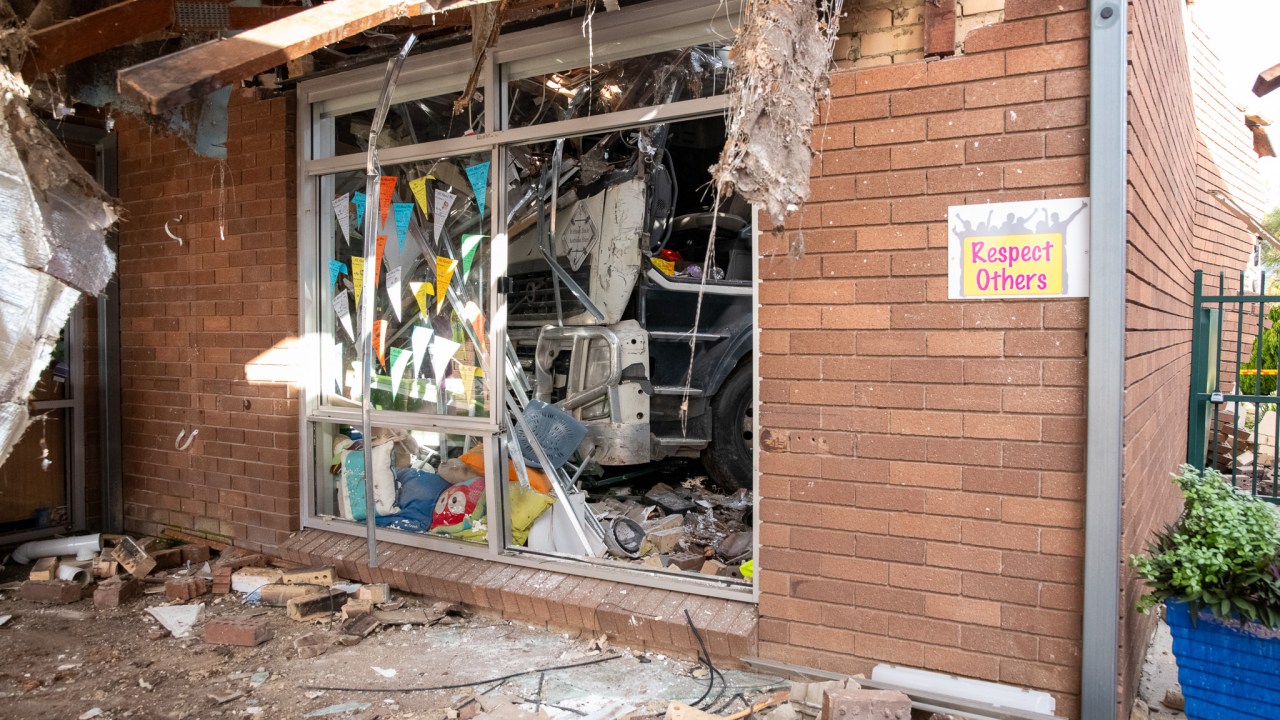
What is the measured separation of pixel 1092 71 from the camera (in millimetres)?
2617

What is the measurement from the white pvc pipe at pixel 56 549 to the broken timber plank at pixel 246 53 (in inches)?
155

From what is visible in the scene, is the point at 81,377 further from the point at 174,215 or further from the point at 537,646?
the point at 537,646

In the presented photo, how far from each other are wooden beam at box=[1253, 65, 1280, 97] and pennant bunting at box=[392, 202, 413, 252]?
246 inches

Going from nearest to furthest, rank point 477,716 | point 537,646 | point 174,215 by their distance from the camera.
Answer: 1. point 477,716
2. point 537,646
3. point 174,215

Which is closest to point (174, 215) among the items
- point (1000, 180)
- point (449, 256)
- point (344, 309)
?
point (344, 309)


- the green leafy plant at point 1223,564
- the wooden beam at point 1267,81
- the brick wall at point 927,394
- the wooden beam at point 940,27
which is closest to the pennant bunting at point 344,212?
the brick wall at point 927,394

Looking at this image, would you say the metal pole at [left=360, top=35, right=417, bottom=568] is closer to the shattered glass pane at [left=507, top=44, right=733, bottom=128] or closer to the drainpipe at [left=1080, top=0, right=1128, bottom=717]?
the shattered glass pane at [left=507, top=44, right=733, bottom=128]

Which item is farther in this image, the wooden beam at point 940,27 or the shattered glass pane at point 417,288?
the shattered glass pane at point 417,288

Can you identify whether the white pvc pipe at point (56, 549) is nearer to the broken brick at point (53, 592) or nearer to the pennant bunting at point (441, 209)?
the broken brick at point (53, 592)

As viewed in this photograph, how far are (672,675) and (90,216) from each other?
8.79 feet

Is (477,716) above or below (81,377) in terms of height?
below

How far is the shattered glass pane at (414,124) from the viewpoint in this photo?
4.20 meters

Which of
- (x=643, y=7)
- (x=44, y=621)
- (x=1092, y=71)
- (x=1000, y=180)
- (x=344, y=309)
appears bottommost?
(x=44, y=621)

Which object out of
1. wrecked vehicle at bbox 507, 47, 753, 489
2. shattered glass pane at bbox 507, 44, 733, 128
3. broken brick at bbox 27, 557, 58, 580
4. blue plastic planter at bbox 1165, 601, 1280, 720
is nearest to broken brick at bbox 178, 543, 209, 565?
broken brick at bbox 27, 557, 58, 580
